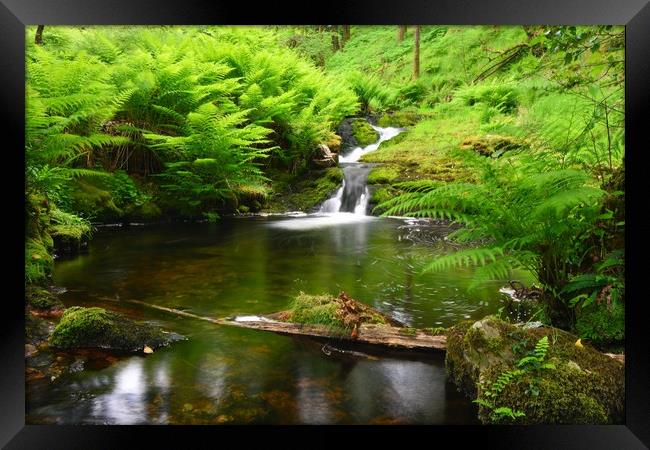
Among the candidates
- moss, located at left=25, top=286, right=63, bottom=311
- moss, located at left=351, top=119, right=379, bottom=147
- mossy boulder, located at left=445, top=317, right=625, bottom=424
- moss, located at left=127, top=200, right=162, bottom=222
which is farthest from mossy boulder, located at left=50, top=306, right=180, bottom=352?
moss, located at left=351, top=119, right=379, bottom=147

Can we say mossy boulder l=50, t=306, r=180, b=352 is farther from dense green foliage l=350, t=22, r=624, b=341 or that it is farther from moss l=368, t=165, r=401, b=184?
moss l=368, t=165, r=401, b=184

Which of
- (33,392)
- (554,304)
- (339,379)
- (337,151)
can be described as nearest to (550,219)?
(554,304)

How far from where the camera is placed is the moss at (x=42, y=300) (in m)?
2.42

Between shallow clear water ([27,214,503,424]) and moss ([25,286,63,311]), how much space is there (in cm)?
17

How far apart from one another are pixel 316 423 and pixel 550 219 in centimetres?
122

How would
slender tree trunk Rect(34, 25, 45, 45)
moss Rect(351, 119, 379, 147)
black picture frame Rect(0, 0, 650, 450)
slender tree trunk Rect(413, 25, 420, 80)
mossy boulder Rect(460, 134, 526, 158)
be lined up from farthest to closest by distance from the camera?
moss Rect(351, 119, 379, 147), mossy boulder Rect(460, 134, 526, 158), slender tree trunk Rect(413, 25, 420, 80), slender tree trunk Rect(34, 25, 45, 45), black picture frame Rect(0, 0, 650, 450)

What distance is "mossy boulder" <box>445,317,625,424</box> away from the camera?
1.61m

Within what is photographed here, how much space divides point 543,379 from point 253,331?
131 cm

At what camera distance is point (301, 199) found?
657 cm

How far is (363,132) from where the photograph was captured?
8555 mm

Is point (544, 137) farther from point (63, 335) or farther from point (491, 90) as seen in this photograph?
point (63, 335)

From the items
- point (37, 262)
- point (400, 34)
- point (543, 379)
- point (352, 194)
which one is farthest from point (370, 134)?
point (543, 379)

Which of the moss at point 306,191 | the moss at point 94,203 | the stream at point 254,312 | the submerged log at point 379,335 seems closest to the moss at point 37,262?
the stream at point 254,312
